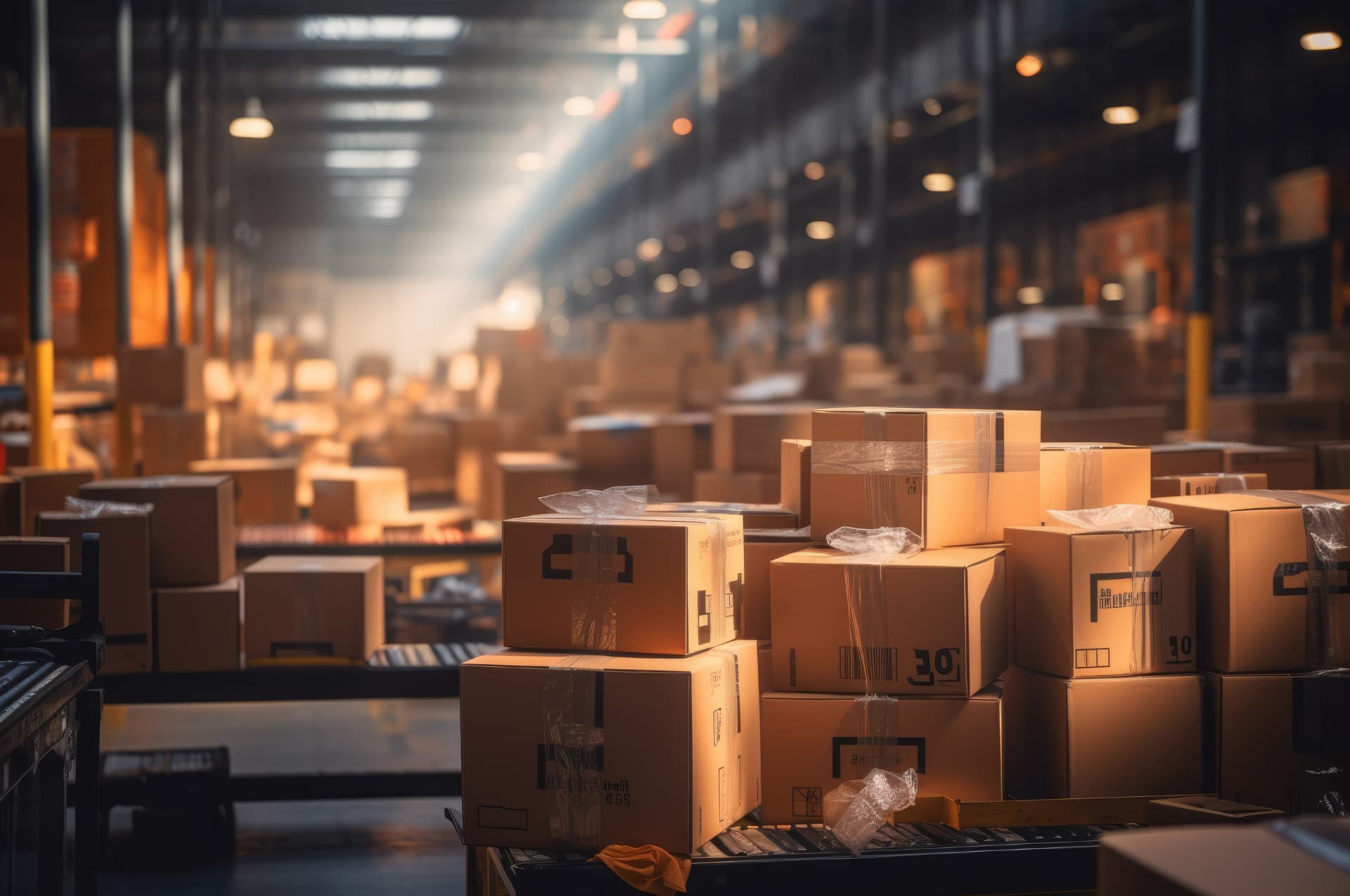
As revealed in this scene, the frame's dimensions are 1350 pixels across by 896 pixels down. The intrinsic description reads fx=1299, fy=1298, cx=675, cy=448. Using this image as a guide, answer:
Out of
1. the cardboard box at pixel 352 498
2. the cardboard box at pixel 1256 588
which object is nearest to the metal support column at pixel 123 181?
the cardboard box at pixel 352 498

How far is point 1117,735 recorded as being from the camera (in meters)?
3.27

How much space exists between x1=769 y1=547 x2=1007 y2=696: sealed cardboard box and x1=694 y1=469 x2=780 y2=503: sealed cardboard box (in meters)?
2.24

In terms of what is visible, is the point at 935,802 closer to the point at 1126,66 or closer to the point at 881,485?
the point at 881,485

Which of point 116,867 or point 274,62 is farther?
point 274,62

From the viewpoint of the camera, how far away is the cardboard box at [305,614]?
470cm

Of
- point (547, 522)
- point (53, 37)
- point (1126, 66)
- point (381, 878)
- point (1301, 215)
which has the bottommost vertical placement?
point (381, 878)

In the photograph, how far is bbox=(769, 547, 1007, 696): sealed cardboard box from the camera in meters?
3.12

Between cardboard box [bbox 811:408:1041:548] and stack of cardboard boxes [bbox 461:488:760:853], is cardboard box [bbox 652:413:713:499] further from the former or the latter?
stack of cardboard boxes [bbox 461:488:760:853]

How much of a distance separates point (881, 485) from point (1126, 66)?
11.1m

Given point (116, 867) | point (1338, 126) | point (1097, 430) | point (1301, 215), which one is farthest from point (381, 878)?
point (1338, 126)

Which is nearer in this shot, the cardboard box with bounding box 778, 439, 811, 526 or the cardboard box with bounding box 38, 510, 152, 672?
the cardboard box with bounding box 778, 439, 811, 526

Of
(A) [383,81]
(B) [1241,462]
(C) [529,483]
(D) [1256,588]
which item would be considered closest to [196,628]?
(C) [529,483]

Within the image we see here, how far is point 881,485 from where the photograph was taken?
3.42 metres

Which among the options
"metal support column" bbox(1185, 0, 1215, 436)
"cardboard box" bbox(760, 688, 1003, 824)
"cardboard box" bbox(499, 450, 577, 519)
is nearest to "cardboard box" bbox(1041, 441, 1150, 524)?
"cardboard box" bbox(760, 688, 1003, 824)
